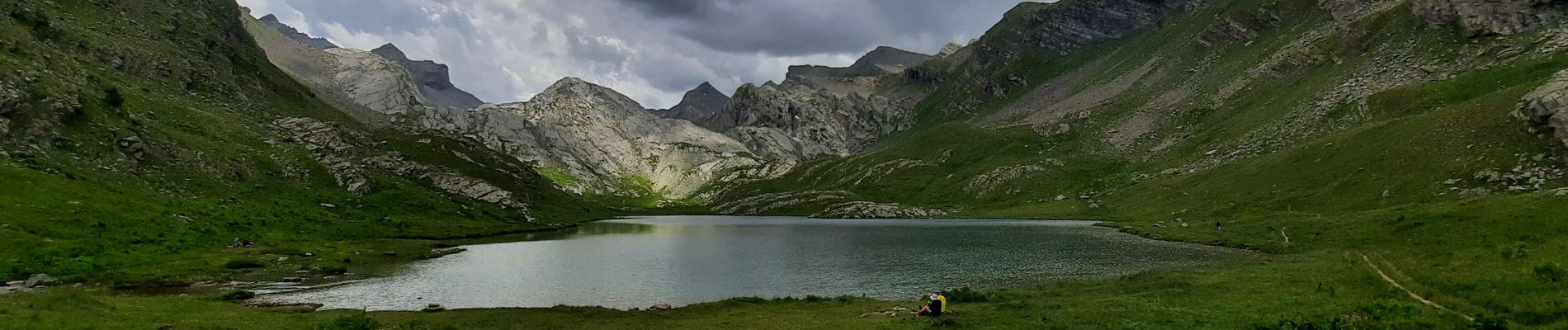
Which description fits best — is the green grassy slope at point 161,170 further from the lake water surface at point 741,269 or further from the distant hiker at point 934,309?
the distant hiker at point 934,309

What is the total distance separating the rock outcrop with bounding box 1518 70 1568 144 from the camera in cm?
7817

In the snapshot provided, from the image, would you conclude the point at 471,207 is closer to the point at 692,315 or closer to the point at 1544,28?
the point at 692,315

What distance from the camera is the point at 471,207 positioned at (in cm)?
15850

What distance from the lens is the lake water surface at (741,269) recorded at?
5059cm

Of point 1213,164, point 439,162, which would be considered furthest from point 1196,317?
point 439,162

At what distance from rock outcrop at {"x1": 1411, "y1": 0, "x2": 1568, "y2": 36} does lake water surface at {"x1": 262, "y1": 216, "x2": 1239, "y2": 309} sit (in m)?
107

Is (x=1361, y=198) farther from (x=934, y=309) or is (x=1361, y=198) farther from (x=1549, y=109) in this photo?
(x=934, y=309)

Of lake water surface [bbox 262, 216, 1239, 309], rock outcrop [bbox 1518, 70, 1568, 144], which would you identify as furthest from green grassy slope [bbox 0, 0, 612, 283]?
rock outcrop [bbox 1518, 70, 1568, 144]

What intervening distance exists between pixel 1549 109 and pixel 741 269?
96909mm

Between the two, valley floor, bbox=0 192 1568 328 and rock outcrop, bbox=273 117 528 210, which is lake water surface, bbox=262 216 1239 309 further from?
rock outcrop, bbox=273 117 528 210

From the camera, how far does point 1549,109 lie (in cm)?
8056

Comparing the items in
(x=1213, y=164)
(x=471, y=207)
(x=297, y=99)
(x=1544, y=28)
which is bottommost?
(x=471, y=207)

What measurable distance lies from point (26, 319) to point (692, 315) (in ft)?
91.7

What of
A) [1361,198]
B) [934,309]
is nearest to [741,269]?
[934,309]
